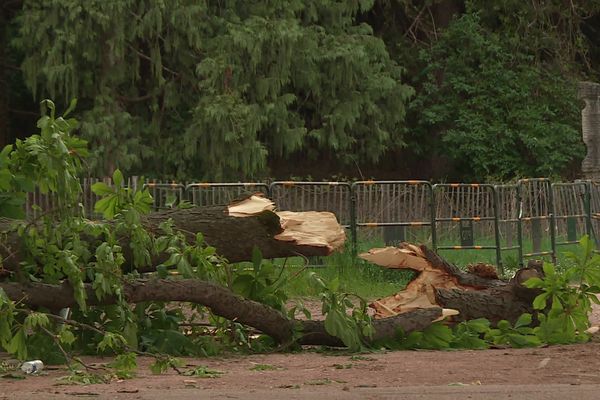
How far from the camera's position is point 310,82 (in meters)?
31.8

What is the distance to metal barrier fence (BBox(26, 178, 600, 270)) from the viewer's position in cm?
2052

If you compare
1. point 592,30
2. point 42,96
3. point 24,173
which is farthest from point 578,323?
point 592,30

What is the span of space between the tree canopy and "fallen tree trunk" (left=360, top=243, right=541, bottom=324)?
1751cm

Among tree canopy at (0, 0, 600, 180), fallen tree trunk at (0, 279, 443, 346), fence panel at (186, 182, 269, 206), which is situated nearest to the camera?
fallen tree trunk at (0, 279, 443, 346)

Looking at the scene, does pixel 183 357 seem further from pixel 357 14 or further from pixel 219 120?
pixel 357 14

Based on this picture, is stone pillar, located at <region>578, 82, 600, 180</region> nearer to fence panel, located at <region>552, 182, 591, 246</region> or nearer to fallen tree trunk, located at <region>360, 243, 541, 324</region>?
fence panel, located at <region>552, 182, 591, 246</region>

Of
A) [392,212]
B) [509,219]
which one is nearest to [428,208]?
[392,212]

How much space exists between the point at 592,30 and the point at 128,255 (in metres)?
29.6

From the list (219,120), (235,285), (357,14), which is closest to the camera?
(235,285)

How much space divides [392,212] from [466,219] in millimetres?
1277

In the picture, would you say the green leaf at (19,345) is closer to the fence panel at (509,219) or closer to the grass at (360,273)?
the grass at (360,273)

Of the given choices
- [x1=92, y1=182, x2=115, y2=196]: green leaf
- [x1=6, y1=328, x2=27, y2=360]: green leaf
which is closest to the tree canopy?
[x1=92, y1=182, x2=115, y2=196]: green leaf

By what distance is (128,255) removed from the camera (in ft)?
35.8

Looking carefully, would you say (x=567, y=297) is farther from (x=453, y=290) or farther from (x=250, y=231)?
(x=250, y=231)
